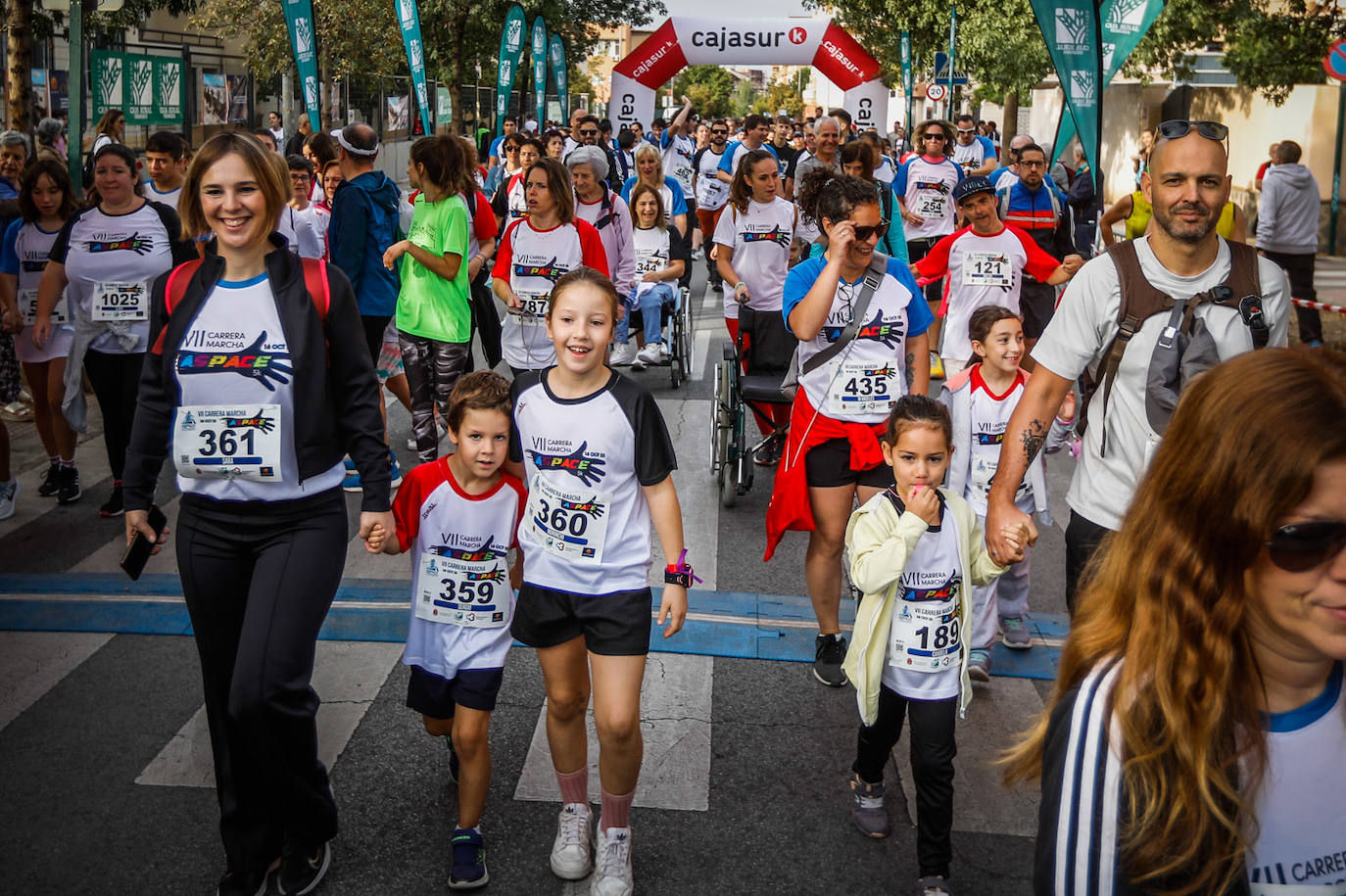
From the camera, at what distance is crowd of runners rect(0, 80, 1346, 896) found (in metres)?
1.71

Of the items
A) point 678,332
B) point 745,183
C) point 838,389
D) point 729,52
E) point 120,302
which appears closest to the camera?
point 838,389

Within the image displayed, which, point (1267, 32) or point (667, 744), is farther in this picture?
point (1267, 32)

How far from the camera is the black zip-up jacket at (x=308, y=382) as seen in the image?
12.2 feet

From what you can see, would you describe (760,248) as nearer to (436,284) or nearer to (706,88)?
(436,284)

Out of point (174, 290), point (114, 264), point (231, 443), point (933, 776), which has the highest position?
point (114, 264)

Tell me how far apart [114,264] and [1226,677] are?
6.73 meters

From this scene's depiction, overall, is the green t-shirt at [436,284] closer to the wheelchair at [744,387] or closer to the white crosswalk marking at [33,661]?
the wheelchair at [744,387]

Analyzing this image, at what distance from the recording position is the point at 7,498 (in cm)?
771

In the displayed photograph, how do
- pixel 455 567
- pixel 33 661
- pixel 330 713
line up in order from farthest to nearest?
pixel 33 661, pixel 330 713, pixel 455 567

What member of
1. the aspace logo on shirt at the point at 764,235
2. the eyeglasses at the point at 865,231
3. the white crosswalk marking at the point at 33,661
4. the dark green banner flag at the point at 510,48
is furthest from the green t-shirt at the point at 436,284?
the dark green banner flag at the point at 510,48

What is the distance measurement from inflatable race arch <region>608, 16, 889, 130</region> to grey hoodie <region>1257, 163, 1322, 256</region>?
629 cm

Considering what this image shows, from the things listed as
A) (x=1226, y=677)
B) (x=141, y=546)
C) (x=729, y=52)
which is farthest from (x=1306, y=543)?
(x=729, y=52)

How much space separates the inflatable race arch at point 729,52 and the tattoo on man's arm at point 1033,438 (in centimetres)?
1561

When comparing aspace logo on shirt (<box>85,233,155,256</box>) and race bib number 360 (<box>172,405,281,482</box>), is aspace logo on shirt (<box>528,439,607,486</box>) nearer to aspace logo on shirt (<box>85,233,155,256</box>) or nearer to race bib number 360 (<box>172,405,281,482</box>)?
race bib number 360 (<box>172,405,281,482</box>)
